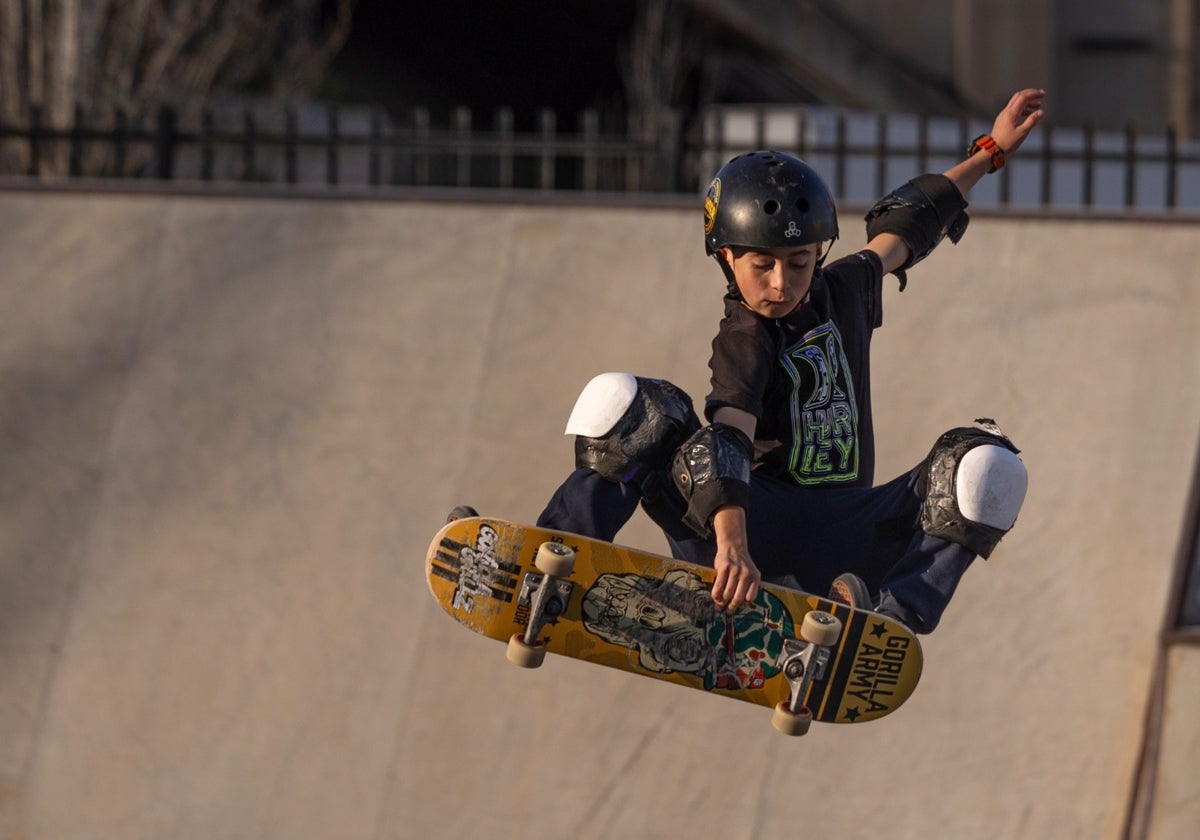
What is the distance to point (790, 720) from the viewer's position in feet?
14.8

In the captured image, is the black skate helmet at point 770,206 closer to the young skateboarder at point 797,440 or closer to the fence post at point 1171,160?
the young skateboarder at point 797,440

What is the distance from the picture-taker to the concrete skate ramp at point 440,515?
25.0 feet

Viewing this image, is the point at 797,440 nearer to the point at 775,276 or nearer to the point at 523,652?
the point at 775,276

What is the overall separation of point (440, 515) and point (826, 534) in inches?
161

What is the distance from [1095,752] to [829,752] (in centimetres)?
131

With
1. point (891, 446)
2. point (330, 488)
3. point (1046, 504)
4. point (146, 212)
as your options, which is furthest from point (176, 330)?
point (1046, 504)

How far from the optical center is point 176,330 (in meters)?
9.18

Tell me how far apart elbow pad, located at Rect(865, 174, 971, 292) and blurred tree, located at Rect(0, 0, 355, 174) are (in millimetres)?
10446

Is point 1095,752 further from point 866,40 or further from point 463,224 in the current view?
point 866,40

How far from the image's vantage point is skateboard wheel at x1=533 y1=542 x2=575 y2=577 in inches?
169

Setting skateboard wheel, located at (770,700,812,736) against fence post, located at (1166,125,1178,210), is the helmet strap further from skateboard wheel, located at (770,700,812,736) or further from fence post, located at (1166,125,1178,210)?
fence post, located at (1166,125,1178,210)

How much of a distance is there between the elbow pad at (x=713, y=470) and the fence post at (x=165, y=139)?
8.04m

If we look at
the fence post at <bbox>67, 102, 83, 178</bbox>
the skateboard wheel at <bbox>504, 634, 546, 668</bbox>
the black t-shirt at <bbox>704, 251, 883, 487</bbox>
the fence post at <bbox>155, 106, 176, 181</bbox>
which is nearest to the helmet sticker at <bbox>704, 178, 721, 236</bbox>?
the black t-shirt at <bbox>704, 251, 883, 487</bbox>

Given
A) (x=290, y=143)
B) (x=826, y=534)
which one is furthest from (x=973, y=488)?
(x=290, y=143)
